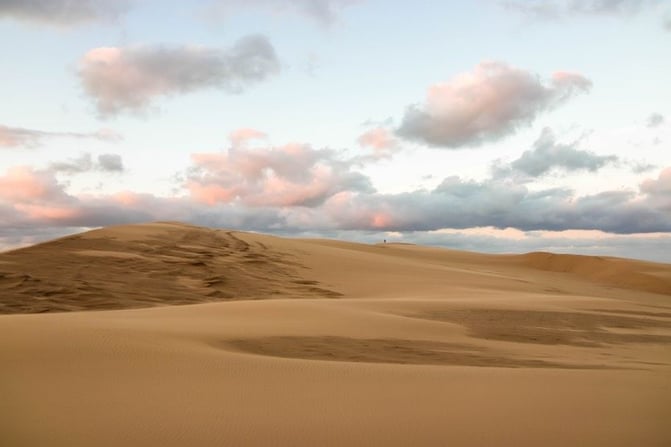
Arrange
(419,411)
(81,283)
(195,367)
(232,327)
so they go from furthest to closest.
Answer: (81,283), (232,327), (195,367), (419,411)

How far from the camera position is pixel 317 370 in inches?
192

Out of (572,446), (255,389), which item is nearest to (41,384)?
(255,389)

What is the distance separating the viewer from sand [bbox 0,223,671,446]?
3.57 metres

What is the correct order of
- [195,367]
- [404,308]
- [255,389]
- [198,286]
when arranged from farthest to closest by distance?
[198,286], [404,308], [195,367], [255,389]

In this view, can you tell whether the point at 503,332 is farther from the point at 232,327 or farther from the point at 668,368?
the point at 232,327

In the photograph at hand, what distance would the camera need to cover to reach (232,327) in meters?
7.18

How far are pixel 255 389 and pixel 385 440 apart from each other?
3.85 ft

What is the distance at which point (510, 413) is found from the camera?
3965mm

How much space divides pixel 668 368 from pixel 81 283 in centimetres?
972

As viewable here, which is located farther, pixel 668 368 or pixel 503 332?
pixel 503 332

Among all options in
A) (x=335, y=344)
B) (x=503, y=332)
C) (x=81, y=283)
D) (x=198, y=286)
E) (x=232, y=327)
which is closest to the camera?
(x=335, y=344)

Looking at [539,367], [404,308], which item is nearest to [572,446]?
[539,367]

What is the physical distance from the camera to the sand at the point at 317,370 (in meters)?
3.57

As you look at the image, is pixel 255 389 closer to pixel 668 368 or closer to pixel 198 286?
pixel 668 368
